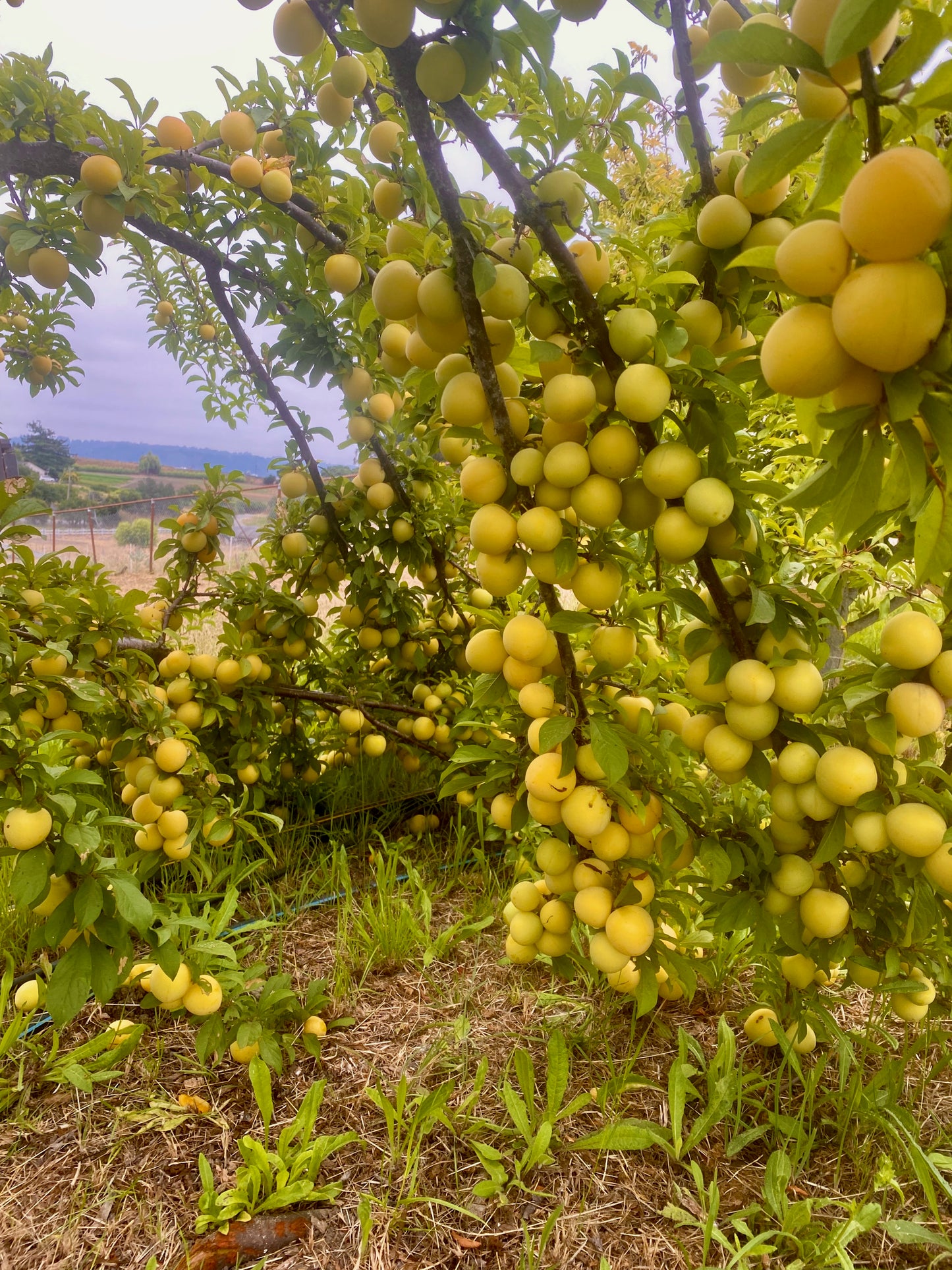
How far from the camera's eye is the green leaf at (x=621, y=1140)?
1.20m

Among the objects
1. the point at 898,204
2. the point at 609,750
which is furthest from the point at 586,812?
the point at 898,204

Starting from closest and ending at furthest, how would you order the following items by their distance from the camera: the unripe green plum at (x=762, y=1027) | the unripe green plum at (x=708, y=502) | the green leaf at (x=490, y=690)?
the unripe green plum at (x=708, y=502), the green leaf at (x=490, y=690), the unripe green plum at (x=762, y=1027)

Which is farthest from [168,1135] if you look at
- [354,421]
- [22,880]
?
[354,421]

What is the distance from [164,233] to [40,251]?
12.0 inches

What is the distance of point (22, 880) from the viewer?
0.97 metres

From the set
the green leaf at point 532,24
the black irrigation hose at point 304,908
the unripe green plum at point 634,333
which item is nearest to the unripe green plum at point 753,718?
the unripe green plum at point 634,333

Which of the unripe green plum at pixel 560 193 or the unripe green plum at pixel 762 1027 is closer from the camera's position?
the unripe green plum at pixel 560 193

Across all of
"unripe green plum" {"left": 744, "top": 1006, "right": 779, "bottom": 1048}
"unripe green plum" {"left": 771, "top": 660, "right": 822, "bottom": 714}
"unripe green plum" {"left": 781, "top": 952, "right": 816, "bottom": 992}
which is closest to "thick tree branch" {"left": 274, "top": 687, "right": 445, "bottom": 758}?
"unripe green plum" {"left": 744, "top": 1006, "right": 779, "bottom": 1048}

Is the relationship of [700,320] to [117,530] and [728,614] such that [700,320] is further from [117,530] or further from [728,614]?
[117,530]

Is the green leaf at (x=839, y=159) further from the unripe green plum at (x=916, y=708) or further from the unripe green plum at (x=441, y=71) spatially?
the unripe green plum at (x=916, y=708)

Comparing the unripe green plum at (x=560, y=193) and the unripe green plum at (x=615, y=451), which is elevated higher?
the unripe green plum at (x=560, y=193)

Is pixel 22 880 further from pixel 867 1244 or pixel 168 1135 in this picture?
pixel 867 1244

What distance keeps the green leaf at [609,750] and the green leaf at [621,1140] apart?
0.78 meters

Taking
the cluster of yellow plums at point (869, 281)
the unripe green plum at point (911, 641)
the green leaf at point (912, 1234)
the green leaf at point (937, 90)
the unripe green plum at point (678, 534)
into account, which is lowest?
the green leaf at point (912, 1234)
